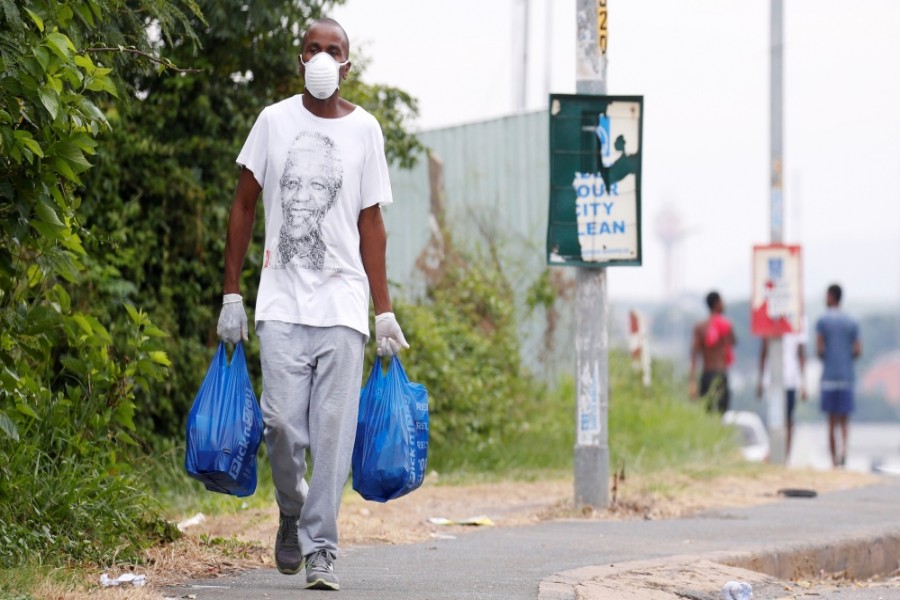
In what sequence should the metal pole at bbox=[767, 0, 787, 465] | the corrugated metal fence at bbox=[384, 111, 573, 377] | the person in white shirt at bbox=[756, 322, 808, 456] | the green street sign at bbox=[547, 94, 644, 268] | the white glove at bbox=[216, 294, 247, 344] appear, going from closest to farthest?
the white glove at bbox=[216, 294, 247, 344]
the green street sign at bbox=[547, 94, 644, 268]
the corrugated metal fence at bbox=[384, 111, 573, 377]
the metal pole at bbox=[767, 0, 787, 465]
the person in white shirt at bbox=[756, 322, 808, 456]

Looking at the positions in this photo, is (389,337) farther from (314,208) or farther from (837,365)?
(837,365)

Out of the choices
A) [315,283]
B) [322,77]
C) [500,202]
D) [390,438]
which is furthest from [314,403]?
[500,202]

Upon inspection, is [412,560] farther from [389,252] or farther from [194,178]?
[389,252]

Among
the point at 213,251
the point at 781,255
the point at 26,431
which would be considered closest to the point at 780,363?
the point at 781,255

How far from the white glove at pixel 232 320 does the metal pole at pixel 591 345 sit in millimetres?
3542

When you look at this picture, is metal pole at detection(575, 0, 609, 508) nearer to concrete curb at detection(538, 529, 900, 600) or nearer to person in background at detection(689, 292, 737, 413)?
concrete curb at detection(538, 529, 900, 600)

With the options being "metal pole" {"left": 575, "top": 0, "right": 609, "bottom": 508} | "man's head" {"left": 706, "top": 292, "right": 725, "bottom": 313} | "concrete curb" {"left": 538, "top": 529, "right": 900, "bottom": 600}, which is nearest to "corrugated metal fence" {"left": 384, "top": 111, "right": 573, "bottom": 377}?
"man's head" {"left": 706, "top": 292, "right": 725, "bottom": 313}

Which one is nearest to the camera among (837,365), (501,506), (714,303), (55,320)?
(55,320)

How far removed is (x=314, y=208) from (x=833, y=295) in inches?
462

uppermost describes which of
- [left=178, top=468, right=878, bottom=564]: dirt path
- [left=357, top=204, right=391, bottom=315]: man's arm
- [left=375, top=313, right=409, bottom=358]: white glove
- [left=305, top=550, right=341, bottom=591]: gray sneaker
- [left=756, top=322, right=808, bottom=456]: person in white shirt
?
[left=357, top=204, right=391, bottom=315]: man's arm

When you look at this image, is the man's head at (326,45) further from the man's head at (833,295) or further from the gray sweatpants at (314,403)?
the man's head at (833,295)

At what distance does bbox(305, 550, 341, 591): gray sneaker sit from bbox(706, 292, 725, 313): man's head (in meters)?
12.6

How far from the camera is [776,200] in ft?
47.0

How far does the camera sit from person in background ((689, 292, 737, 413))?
55.6 feet
